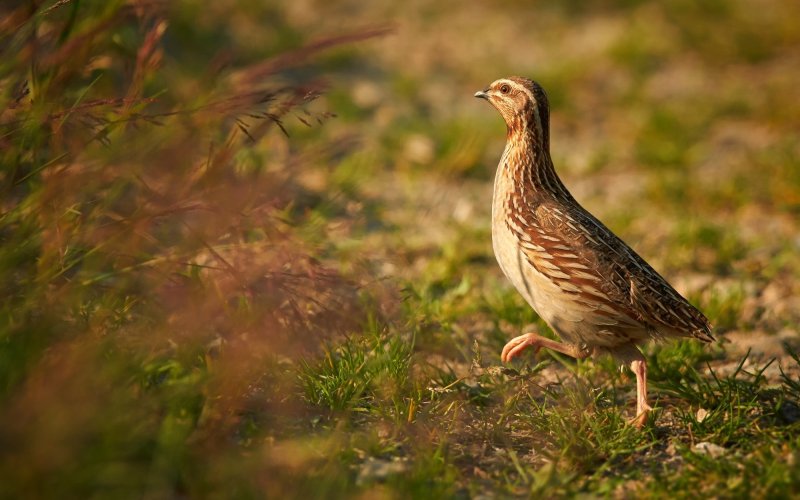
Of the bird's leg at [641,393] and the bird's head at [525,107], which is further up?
the bird's head at [525,107]

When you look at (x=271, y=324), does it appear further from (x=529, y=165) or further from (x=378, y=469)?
(x=529, y=165)

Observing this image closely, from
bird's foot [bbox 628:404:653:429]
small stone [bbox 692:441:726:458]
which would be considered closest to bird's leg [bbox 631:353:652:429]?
bird's foot [bbox 628:404:653:429]

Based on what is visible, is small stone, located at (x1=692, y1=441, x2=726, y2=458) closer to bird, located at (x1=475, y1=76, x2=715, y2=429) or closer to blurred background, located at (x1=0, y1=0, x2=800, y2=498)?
blurred background, located at (x1=0, y1=0, x2=800, y2=498)

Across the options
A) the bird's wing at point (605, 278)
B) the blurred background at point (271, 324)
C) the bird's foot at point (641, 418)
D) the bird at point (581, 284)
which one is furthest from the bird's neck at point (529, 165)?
the bird's foot at point (641, 418)

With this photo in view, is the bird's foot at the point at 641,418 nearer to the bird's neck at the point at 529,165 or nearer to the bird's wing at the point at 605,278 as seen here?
the bird's wing at the point at 605,278

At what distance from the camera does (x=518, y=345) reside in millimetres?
4621

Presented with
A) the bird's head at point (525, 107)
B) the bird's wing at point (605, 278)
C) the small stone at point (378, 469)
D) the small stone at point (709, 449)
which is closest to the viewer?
the small stone at point (378, 469)

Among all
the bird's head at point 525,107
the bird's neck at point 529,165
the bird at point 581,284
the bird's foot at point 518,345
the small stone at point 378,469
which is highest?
the bird's head at point 525,107

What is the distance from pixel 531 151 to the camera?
482 cm

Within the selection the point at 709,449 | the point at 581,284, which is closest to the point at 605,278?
the point at 581,284

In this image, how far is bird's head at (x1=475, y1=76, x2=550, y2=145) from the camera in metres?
4.87

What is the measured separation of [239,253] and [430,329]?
1242mm

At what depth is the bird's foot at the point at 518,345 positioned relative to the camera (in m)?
4.59

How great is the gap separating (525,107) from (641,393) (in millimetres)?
1606
